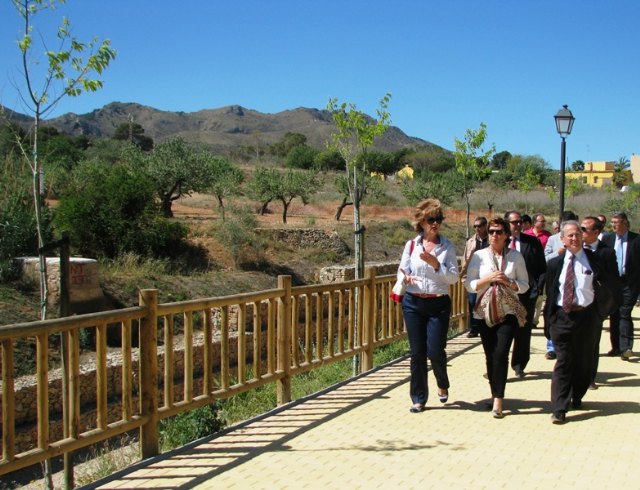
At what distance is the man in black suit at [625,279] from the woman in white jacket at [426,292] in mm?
3825

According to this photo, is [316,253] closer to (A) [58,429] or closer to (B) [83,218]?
(B) [83,218]

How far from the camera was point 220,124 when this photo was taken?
557 feet

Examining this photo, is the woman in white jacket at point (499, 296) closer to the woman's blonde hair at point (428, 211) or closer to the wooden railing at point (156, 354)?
the woman's blonde hair at point (428, 211)

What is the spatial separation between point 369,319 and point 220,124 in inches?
6523

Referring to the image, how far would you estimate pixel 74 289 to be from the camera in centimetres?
1548

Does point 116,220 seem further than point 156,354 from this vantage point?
Yes

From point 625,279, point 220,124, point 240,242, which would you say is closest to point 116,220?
point 240,242

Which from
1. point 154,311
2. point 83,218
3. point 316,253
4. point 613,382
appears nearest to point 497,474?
point 154,311

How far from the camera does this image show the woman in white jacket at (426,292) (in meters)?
6.31

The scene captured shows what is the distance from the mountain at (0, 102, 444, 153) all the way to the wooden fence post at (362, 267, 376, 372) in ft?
430

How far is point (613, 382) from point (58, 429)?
25.8ft

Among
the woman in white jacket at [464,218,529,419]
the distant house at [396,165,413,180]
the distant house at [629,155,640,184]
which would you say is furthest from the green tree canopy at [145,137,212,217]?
the distant house at [629,155,640,184]

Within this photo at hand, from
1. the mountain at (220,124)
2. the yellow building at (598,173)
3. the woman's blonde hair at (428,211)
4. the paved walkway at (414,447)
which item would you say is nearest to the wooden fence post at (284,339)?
the paved walkway at (414,447)

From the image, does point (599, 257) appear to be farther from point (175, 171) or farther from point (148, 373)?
point (175, 171)
